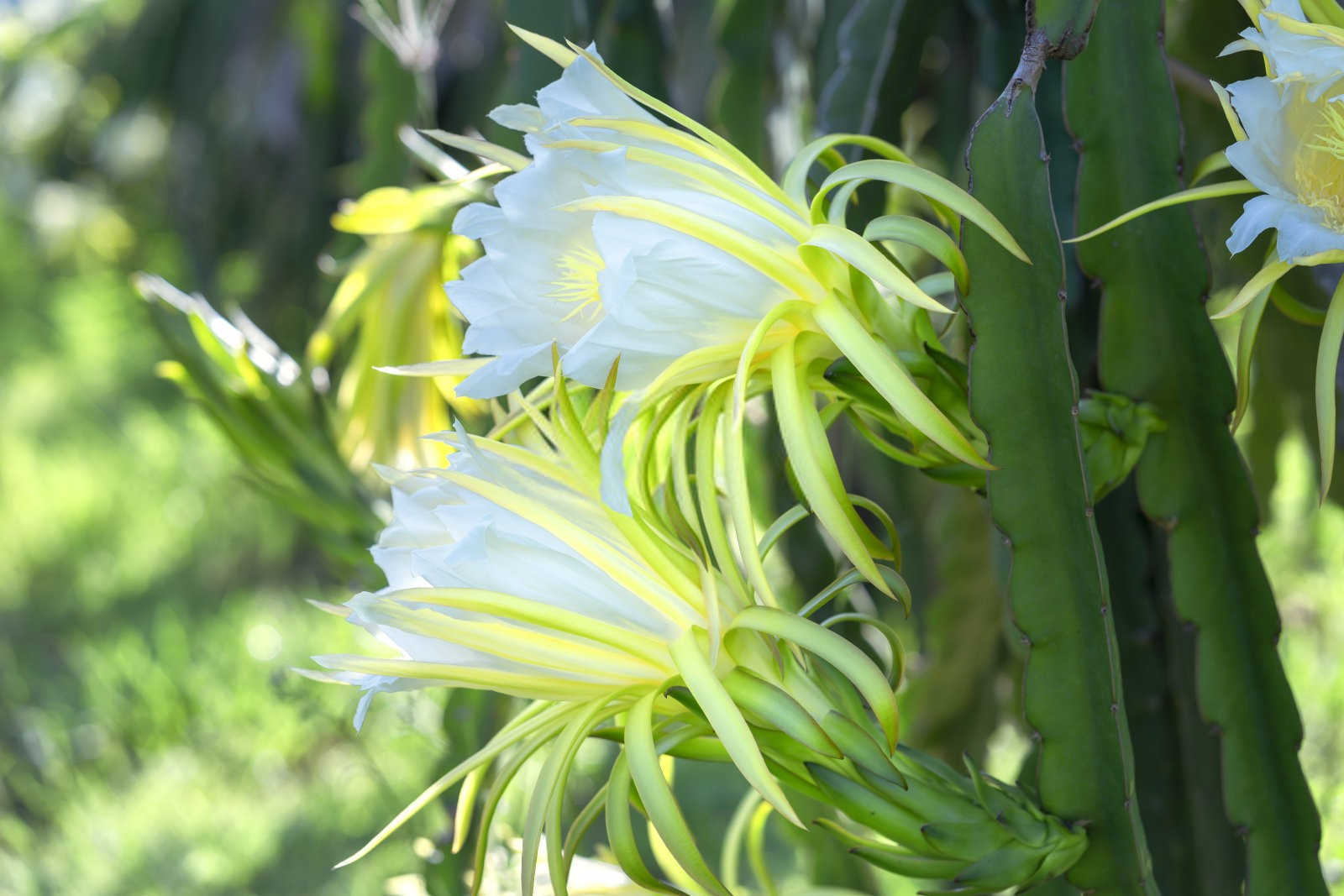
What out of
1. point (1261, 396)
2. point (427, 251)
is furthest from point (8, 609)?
point (1261, 396)

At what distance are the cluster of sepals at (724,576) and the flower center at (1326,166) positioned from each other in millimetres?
97

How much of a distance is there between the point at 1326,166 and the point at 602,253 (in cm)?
24

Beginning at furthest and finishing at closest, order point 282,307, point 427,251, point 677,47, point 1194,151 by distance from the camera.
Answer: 1. point 282,307
2. point 677,47
3. point 1194,151
4. point 427,251

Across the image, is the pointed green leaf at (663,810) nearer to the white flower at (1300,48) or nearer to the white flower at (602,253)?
the white flower at (602,253)

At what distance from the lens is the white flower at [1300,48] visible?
312 millimetres

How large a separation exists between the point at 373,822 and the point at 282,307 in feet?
3.66

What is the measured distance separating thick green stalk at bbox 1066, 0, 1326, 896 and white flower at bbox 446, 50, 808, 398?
149 mm

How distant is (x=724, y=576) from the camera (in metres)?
0.37

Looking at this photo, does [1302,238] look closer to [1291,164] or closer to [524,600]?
[1291,164]

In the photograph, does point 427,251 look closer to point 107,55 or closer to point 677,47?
point 677,47

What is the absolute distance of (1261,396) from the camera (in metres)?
0.85

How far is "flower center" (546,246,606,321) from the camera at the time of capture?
0.38m

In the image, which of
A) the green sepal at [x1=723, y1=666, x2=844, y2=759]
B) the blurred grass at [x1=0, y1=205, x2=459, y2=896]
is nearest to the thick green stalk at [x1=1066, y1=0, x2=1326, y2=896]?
the green sepal at [x1=723, y1=666, x2=844, y2=759]

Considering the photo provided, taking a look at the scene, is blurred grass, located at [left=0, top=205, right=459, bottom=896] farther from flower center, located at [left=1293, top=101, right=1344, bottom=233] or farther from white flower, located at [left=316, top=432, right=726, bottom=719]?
flower center, located at [left=1293, top=101, right=1344, bottom=233]
